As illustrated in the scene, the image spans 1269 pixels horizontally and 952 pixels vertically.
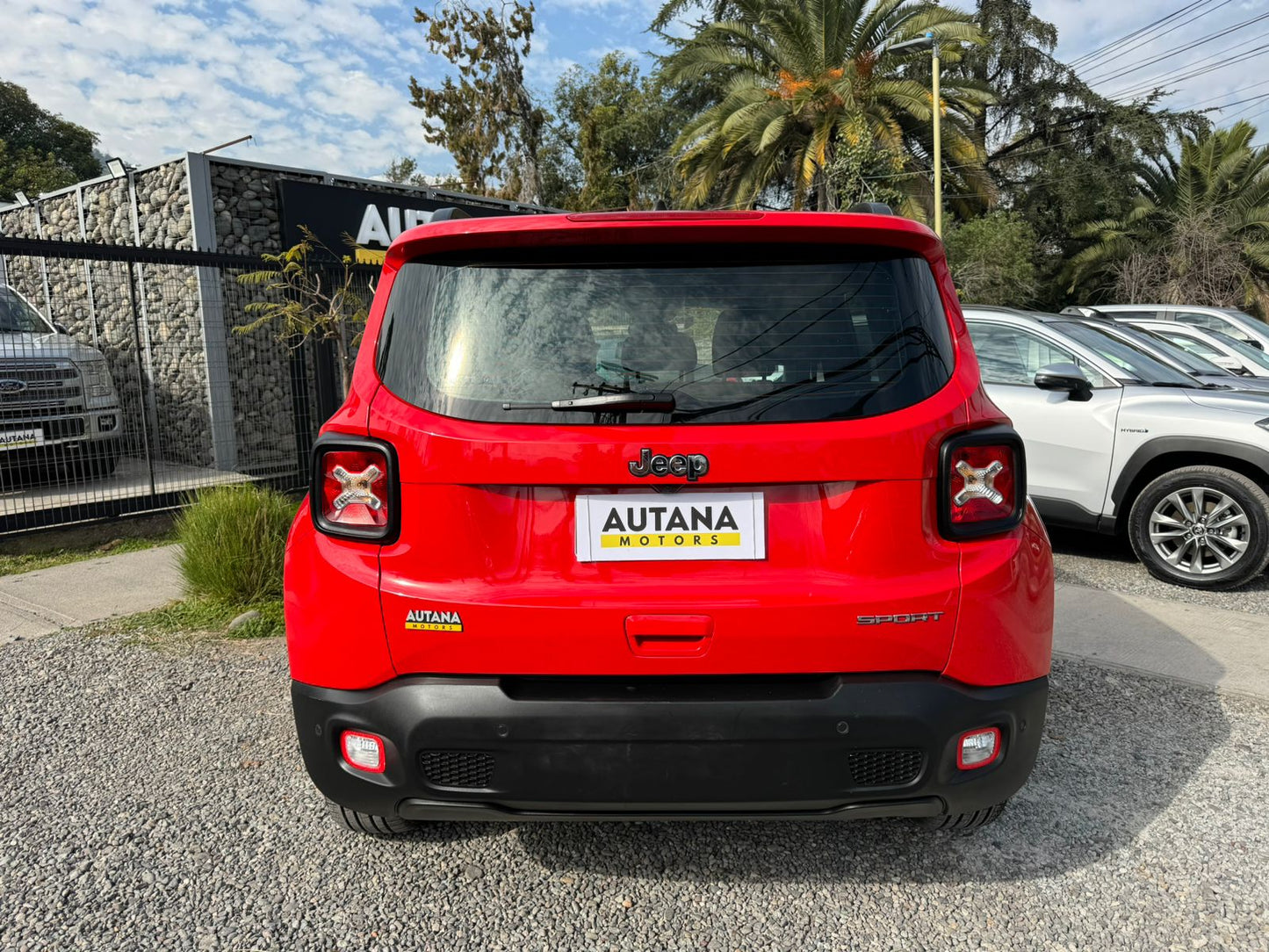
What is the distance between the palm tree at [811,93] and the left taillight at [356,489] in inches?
804

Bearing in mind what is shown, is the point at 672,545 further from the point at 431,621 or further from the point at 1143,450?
the point at 1143,450

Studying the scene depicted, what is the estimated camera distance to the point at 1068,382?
18.7 feet

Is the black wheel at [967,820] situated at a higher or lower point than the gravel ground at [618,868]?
higher

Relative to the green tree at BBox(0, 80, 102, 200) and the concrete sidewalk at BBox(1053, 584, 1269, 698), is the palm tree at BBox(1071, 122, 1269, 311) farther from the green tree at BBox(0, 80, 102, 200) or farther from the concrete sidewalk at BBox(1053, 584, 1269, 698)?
the green tree at BBox(0, 80, 102, 200)

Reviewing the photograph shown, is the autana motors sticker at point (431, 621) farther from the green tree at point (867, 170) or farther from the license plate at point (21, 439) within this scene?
the green tree at point (867, 170)

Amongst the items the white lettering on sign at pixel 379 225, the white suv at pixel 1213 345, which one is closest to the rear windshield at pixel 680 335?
the white suv at pixel 1213 345

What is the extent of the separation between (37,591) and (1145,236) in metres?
33.3

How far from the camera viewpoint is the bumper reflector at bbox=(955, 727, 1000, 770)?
6.88 feet

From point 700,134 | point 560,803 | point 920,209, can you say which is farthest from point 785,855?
point 700,134

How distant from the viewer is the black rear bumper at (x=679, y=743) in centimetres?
202

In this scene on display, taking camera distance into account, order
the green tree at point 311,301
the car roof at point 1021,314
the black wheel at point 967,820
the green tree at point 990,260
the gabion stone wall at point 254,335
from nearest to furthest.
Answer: the black wheel at point 967,820 → the green tree at point 311,301 → the car roof at point 1021,314 → the gabion stone wall at point 254,335 → the green tree at point 990,260

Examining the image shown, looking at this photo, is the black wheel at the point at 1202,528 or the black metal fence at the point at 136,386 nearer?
the black wheel at the point at 1202,528

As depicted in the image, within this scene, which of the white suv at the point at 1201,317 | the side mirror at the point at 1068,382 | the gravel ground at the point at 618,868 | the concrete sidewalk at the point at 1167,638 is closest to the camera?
the gravel ground at the point at 618,868

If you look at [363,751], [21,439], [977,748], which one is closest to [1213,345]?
[977,748]
